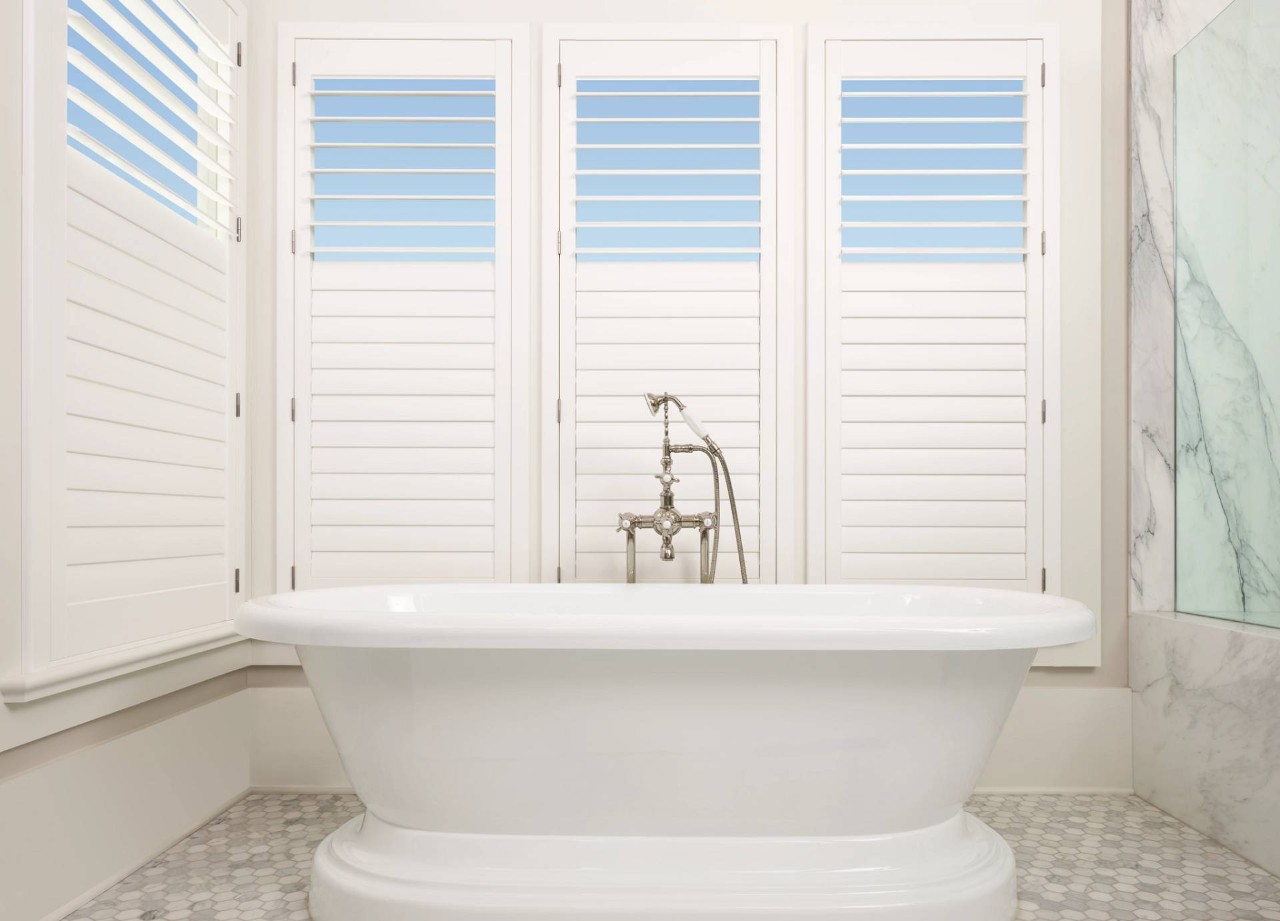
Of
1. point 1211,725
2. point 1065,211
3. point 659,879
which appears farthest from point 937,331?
point 659,879

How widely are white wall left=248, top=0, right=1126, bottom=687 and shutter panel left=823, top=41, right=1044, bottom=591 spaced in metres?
0.10

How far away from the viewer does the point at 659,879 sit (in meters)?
1.69

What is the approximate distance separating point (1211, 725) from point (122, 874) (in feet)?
7.84

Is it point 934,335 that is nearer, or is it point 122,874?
point 122,874

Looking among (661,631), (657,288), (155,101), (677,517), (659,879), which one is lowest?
(659,879)

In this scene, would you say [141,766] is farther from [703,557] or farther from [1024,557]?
[1024,557]

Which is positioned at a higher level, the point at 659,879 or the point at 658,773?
the point at 658,773

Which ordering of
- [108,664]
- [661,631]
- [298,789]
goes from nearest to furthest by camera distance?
1. [661,631]
2. [108,664]
3. [298,789]

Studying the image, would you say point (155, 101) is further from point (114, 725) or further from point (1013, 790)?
point (1013, 790)

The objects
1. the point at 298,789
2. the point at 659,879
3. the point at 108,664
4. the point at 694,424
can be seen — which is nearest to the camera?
the point at 659,879

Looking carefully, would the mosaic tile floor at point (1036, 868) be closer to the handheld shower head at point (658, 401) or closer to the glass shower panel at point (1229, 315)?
the glass shower panel at point (1229, 315)

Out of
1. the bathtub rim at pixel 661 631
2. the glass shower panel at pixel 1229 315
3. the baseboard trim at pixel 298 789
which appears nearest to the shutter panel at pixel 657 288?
the baseboard trim at pixel 298 789

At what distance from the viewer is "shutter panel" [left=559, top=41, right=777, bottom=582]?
250 cm

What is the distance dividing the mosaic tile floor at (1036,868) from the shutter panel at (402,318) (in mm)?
623
